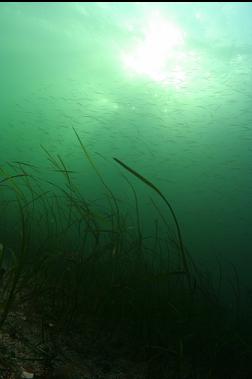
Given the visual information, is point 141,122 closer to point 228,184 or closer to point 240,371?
point 228,184

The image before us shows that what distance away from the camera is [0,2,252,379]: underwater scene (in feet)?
6.31

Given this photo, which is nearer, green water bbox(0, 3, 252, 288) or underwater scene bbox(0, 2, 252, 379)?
underwater scene bbox(0, 2, 252, 379)

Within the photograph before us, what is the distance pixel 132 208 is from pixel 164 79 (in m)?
11.7

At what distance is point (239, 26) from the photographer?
1155 cm

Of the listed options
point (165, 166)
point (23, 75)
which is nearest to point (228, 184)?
point (165, 166)

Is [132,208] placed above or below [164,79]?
below

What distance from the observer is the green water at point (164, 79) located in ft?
40.6

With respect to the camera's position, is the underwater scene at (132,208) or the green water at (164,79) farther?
the green water at (164,79)

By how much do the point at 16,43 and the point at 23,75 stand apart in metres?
4.33

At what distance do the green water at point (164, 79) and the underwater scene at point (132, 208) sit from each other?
68 mm

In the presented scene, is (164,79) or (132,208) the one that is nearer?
(132,208)

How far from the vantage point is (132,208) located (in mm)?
6102

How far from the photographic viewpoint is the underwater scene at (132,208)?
1922mm

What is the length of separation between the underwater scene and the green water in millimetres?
68
